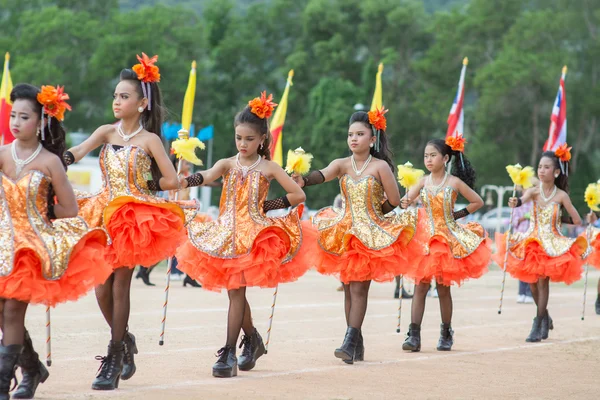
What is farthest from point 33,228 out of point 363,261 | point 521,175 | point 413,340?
point 521,175

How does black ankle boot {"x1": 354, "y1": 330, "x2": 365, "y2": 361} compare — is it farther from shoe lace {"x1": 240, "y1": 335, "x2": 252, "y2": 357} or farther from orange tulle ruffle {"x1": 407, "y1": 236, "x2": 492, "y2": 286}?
orange tulle ruffle {"x1": 407, "y1": 236, "x2": 492, "y2": 286}

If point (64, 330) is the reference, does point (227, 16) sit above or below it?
above

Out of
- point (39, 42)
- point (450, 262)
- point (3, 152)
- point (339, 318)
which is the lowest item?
point (339, 318)

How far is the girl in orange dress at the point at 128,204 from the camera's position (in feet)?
24.7

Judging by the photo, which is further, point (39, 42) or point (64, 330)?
point (39, 42)

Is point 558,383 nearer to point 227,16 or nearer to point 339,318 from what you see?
point 339,318

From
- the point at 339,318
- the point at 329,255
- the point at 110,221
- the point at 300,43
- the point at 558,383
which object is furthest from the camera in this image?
the point at 300,43

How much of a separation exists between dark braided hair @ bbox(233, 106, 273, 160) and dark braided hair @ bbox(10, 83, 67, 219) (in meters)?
2.01

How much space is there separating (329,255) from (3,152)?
3.66m

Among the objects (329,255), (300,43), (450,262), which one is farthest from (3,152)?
(300,43)

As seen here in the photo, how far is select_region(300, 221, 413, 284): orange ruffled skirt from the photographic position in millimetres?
9430

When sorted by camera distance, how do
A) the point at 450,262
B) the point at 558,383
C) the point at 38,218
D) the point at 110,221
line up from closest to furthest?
1. the point at 38,218
2. the point at 110,221
3. the point at 558,383
4. the point at 450,262

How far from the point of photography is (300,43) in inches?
2781

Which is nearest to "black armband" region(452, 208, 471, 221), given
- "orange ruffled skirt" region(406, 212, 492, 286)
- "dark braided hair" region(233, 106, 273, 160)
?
"orange ruffled skirt" region(406, 212, 492, 286)
